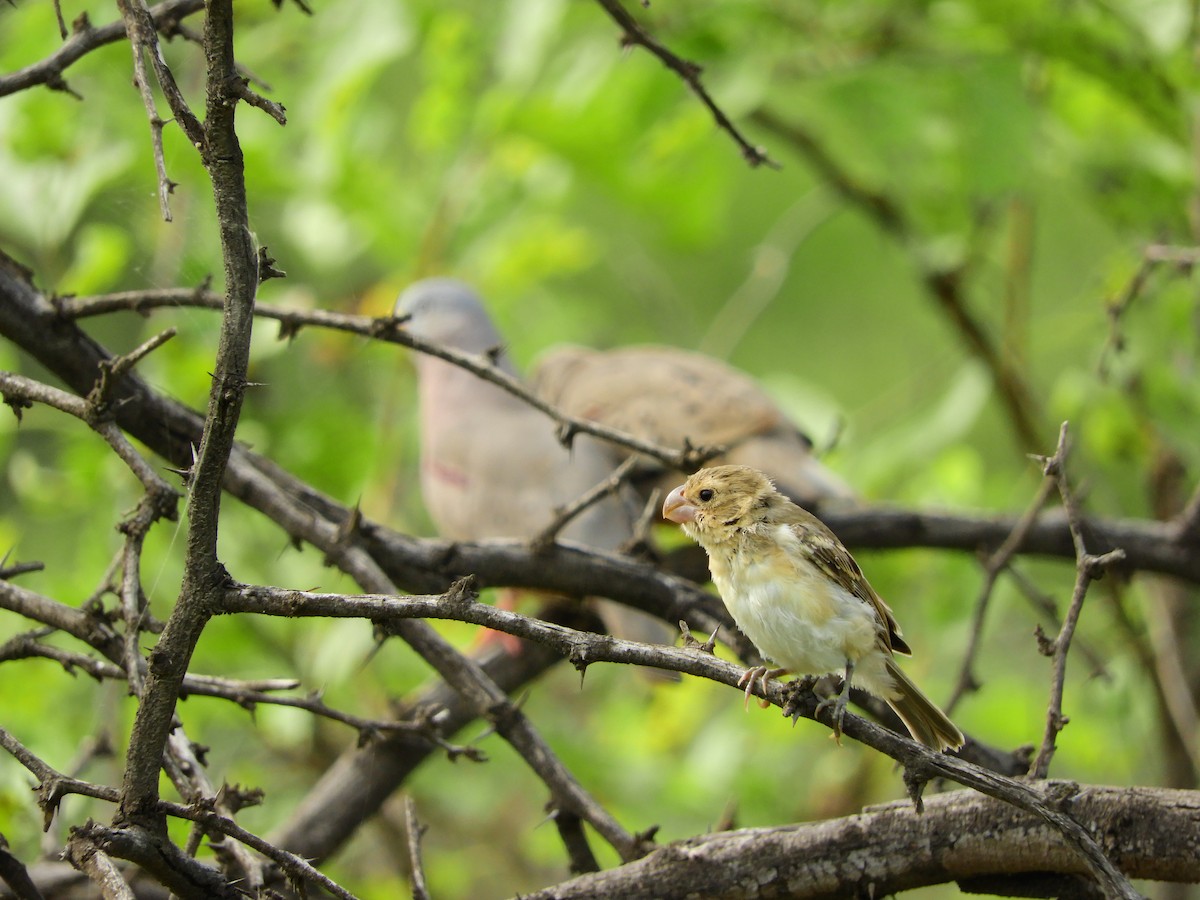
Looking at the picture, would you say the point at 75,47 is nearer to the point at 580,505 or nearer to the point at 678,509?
the point at 580,505

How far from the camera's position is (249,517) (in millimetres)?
3902

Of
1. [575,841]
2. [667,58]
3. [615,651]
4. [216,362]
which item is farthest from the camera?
[575,841]

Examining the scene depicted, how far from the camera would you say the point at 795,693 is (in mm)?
1593

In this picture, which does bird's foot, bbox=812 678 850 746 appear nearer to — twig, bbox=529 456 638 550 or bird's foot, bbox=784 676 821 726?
bird's foot, bbox=784 676 821 726

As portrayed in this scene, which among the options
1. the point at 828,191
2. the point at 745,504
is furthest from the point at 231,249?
the point at 828,191

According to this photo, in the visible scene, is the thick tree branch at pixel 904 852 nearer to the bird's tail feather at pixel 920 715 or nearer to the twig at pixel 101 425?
the bird's tail feather at pixel 920 715

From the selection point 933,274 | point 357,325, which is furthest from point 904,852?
point 933,274

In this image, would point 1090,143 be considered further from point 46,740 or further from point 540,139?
point 46,740

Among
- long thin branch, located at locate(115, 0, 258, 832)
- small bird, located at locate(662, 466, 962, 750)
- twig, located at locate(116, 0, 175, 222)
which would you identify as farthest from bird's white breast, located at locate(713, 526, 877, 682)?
twig, located at locate(116, 0, 175, 222)

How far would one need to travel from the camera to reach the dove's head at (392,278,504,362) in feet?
14.3

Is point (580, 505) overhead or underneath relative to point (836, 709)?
overhead

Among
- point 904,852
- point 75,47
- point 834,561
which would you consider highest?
point 75,47

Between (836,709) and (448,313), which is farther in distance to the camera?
(448,313)

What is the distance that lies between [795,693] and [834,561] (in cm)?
29
